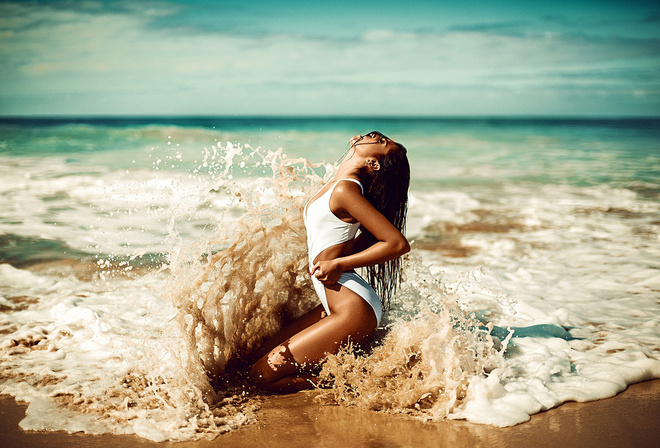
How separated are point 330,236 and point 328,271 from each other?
283 mm

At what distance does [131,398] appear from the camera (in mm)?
3625

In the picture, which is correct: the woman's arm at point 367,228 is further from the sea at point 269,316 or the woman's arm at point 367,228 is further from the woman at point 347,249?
the sea at point 269,316

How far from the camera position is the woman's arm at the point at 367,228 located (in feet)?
11.2

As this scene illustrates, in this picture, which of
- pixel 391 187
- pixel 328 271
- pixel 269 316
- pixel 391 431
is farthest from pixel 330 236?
pixel 391 431

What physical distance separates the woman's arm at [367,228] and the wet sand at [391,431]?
0.96 metres

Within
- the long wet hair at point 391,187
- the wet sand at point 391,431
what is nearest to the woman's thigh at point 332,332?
the wet sand at point 391,431

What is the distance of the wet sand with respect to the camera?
10.3 ft

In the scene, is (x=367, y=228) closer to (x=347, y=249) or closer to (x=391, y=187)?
(x=347, y=249)

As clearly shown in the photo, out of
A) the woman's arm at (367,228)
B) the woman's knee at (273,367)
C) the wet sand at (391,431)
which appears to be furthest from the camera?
the woman's knee at (273,367)

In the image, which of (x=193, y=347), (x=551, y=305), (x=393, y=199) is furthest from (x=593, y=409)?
(x=193, y=347)

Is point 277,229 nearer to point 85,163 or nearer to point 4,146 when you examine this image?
point 85,163

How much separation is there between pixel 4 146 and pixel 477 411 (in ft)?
81.7

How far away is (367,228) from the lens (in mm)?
3438

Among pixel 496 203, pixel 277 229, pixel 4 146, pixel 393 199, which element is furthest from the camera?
pixel 4 146
